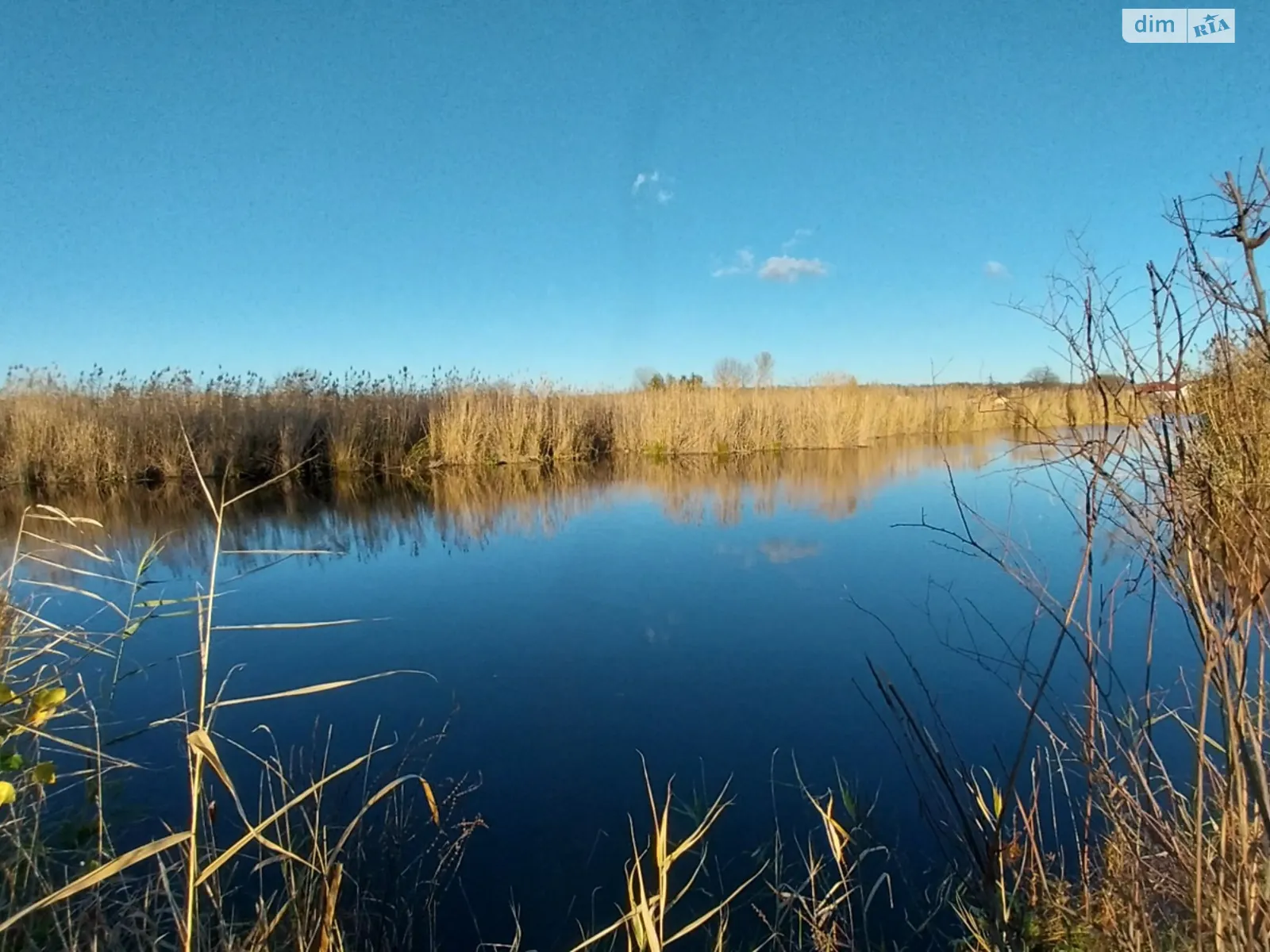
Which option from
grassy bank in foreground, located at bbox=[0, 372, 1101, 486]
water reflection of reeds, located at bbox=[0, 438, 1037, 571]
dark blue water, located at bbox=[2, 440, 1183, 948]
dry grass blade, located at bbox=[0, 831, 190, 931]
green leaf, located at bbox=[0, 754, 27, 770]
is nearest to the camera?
dry grass blade, located at bbox=[0, 831, 190, 931]

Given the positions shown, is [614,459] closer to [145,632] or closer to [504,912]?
[145,632]

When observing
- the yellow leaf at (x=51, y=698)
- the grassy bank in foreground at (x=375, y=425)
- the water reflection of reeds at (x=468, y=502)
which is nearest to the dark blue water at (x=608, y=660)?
the water reflection of reeds at (x=468, y=502)

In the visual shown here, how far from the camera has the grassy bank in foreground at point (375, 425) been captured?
7.36 m

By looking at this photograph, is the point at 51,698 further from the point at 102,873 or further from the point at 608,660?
the point at 608,660

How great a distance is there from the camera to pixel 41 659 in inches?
80.1

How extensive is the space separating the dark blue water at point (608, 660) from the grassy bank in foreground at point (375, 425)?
3.42 metres

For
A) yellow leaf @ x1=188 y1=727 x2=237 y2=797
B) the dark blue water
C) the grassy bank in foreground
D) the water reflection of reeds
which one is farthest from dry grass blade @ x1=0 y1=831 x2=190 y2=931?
the grassy bank in foreground

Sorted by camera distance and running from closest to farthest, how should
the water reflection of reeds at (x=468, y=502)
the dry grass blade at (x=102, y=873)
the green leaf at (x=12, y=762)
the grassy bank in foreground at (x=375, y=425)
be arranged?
the dry grass blade at (x=102, y=873)
the green leaf at (x=12, y=762)
the water reflection of reeds at (x=468, y=502)
the grassy bank in foreground at (x=375, y=425)

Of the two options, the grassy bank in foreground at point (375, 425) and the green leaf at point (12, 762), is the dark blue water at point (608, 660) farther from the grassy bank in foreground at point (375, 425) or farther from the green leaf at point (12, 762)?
the grassy bank in foreground at point (375, 425)

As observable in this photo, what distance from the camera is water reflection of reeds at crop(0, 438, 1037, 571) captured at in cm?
448

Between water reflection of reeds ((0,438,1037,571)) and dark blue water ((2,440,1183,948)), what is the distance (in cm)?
8

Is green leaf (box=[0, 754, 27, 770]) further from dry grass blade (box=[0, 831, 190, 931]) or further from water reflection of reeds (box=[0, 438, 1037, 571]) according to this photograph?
water reflection of reeds (box=[0, 438, 1037, 571])

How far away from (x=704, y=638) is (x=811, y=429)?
775cm

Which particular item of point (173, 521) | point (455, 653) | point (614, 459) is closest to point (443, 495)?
point (173, 521)
